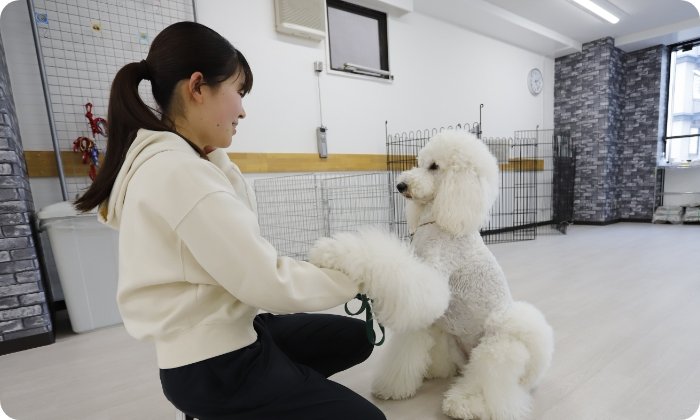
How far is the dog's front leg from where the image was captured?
1.18 m

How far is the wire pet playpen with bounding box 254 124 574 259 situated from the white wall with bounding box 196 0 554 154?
0.27 m

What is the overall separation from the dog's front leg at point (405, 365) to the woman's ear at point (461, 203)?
0.40 metres

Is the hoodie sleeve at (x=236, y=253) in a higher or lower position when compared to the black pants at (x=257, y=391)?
higher

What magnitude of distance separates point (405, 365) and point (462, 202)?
1.96ft

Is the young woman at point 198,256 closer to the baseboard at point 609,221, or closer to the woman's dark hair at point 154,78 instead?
the woman's dark hair at point 154,78

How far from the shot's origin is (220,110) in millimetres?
777

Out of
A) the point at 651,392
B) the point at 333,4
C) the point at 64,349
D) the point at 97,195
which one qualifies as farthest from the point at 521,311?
the point at 333,4

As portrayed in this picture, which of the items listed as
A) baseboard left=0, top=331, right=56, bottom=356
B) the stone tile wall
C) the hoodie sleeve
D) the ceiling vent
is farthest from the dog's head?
the stone tile wall

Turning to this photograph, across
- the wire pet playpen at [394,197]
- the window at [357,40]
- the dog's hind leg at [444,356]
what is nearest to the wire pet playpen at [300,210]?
the wire pet playpen at [394,197]

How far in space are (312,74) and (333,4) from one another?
0.77m

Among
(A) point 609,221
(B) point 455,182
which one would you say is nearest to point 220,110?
(B) point 455,182

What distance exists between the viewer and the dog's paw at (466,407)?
1049 millimetres

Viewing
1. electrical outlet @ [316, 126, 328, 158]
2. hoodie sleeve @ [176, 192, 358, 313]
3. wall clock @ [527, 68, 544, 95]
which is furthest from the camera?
wall clock @ [527, 68, 544, 95]

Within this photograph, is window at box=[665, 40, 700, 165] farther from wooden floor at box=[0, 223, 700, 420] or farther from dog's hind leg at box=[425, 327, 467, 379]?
dog's hind leg at box=[425, 327, 467, 379]
